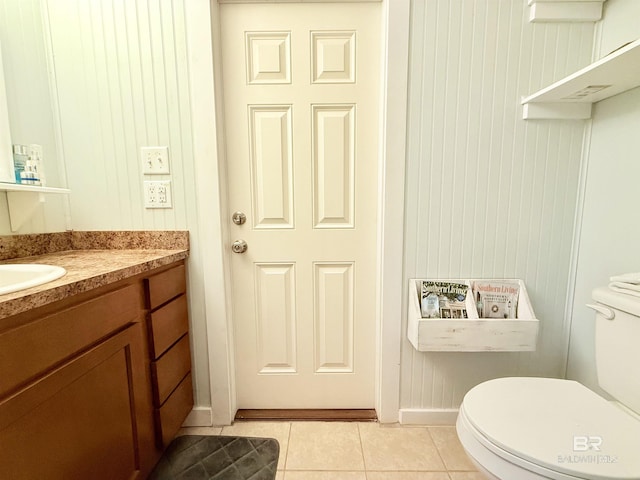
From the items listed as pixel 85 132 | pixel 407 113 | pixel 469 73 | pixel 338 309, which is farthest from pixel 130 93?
pixel 469 73

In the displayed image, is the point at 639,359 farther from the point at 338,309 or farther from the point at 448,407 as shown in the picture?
the point at 338,309

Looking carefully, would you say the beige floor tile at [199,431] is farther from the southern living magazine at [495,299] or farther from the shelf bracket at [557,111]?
the shelf bracket at [557,111]

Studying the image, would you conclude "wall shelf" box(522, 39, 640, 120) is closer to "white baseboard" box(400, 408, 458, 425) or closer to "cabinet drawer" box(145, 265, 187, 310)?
"white baseboard" box(400, 408, 458, 425)

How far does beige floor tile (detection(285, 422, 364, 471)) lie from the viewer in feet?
3.90

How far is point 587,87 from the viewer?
103cm

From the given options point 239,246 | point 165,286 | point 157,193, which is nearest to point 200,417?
point 165,286

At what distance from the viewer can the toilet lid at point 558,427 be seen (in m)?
0.66

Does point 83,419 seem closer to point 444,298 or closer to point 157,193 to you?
point 157,193

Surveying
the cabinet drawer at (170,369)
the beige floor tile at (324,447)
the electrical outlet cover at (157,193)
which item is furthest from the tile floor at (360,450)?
the electrical outlet cover at (157,193)

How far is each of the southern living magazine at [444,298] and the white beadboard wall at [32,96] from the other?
5.42 feet

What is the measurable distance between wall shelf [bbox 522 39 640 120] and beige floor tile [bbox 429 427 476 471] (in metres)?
1.45

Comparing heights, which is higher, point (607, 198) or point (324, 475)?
point (607, 198)

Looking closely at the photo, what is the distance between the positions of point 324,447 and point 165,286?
98cm

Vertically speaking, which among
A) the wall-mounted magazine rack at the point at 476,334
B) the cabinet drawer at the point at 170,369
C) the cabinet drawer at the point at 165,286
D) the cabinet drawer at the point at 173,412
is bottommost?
the cabinet drawer at the point at 173,412
